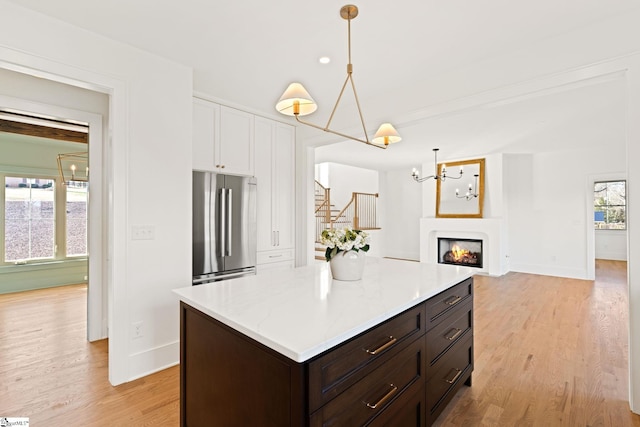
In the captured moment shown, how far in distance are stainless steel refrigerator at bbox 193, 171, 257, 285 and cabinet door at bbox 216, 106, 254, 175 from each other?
18 cm

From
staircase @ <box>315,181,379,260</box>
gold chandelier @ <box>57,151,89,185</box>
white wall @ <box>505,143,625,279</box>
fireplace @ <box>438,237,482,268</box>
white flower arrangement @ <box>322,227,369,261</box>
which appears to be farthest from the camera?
staircase @ <box>315,181,379,260</box>

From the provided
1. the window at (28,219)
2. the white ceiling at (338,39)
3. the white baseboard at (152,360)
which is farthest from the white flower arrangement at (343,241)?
the window at (28,219)

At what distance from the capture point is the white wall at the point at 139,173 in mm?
2176

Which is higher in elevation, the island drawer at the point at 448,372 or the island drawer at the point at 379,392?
the island drawer at the point at 379,392

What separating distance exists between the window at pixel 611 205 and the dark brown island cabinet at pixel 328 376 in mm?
9450

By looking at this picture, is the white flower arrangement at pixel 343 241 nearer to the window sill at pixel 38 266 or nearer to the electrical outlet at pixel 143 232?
the electrical outlet at pixel 143 232

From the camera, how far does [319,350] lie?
1.01 metres

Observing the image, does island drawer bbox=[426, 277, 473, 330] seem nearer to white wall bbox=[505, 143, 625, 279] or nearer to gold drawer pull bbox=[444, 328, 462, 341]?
gold drawer pull bbox=[444, 328, 462, 341]

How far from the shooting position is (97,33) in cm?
223

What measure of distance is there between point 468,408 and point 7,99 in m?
4.37

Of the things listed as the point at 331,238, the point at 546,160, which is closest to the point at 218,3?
the point at 331,238

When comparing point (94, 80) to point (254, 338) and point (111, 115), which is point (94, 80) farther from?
point (254, 338)

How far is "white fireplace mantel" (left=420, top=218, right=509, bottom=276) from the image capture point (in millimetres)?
Answer: 6238

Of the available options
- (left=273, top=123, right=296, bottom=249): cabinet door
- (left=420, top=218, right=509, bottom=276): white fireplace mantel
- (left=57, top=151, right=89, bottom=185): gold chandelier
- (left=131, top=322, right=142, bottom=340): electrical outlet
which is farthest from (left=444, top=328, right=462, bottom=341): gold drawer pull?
(left=57, top=151, right=89, bottom=185): gold chandelier
